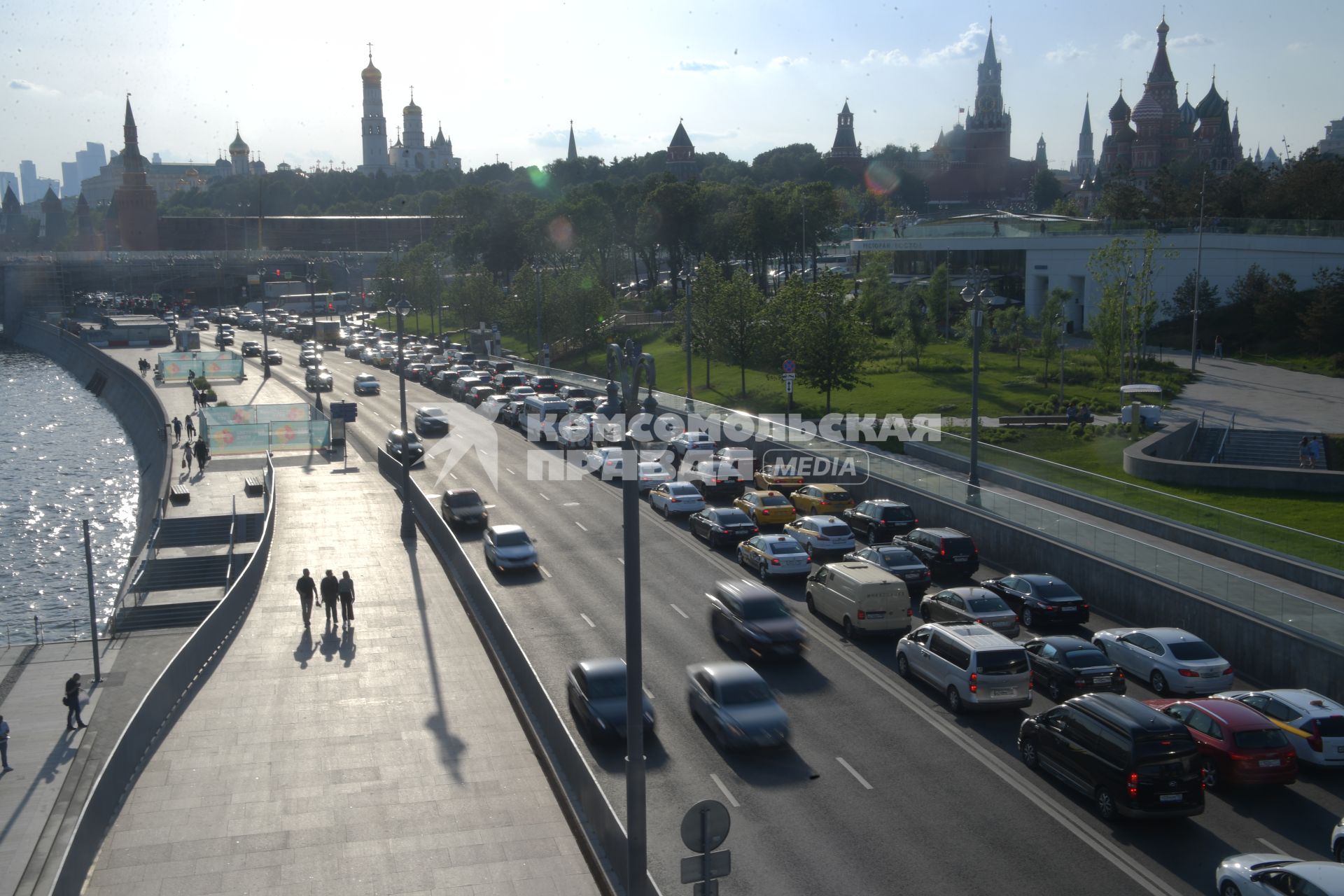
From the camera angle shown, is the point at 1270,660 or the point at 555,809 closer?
the point at 555,809

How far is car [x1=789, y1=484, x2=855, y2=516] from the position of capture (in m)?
29.7

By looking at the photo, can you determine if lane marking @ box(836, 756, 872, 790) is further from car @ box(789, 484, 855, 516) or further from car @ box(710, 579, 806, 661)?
car @ box(789, 484, 855, 516)

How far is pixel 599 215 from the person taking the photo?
298 ft

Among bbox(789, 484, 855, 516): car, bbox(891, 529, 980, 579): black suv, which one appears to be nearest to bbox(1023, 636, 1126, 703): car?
bbox(891, 529, 980, 579): black suv

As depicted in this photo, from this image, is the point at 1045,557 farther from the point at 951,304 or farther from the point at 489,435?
the point at 951,304

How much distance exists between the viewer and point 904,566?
76.8 feet

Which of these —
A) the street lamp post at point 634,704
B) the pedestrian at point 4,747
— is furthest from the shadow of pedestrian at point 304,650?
the street lamp post at point 634,704

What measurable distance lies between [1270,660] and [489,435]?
33412mm

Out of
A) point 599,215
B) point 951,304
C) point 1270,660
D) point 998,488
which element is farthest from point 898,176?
point 1270,660

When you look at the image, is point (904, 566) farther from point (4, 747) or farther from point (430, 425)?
point (430, 425)

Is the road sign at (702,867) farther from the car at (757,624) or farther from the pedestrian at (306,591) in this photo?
the pedestrian at (306,591)

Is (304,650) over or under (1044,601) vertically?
under

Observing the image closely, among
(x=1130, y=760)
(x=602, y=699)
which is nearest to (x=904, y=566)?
(x=602, y=699)

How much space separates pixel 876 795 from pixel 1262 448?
2509 cm
